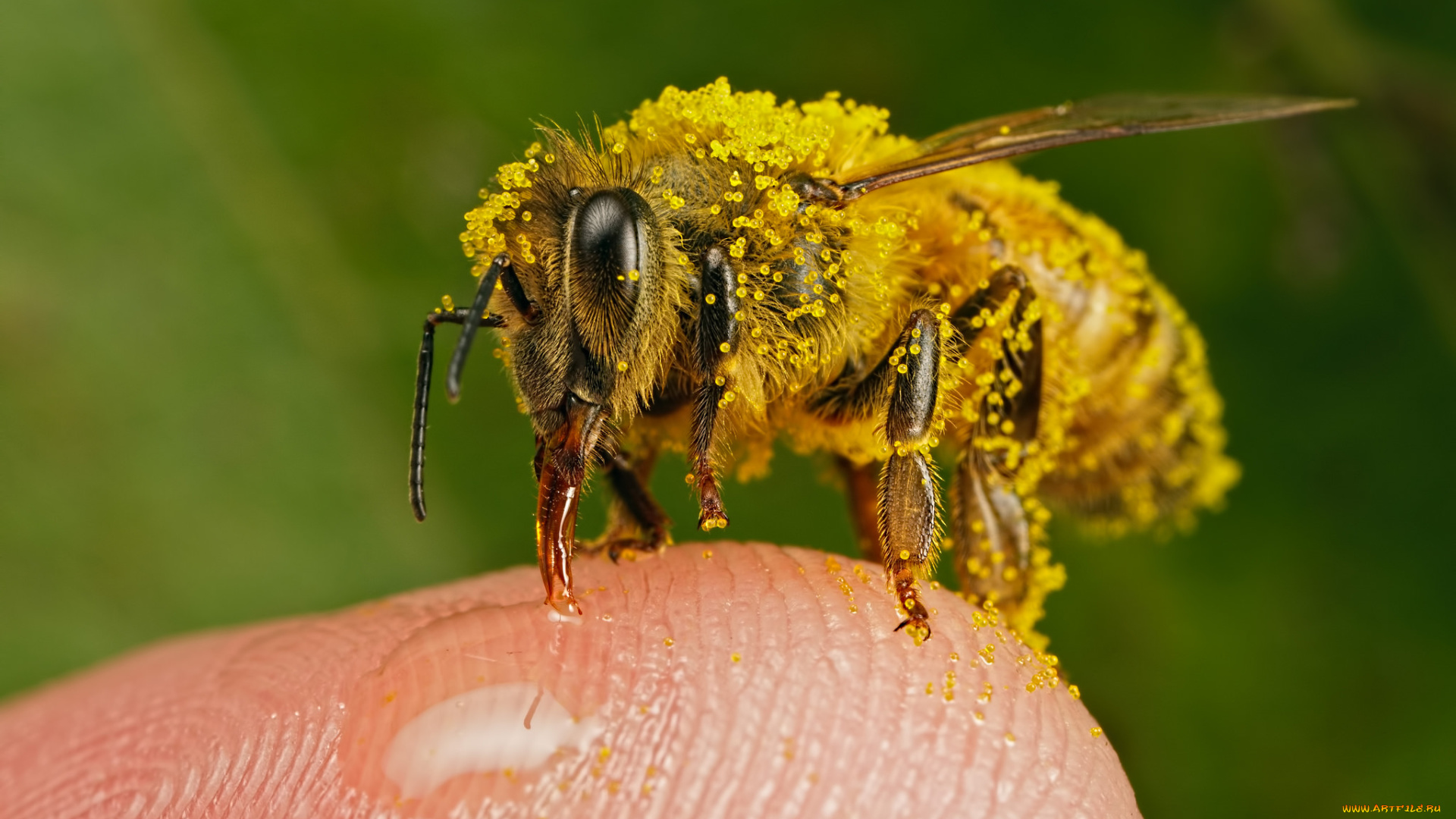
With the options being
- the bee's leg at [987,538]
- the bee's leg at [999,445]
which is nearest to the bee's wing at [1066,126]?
the bee's leg at [999,445]

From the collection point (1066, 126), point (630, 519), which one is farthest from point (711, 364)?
point (1066, 126)

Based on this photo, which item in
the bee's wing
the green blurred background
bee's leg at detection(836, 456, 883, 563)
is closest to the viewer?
the bee's wing

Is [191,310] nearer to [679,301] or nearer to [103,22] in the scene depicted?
[103,22]

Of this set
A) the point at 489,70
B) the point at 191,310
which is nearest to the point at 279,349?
the point at 191,310

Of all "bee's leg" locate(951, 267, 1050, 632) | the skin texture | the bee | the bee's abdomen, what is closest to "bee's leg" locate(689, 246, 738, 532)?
Result: the bee

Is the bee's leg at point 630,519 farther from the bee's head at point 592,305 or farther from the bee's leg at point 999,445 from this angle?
the bee's leg at point 999,445

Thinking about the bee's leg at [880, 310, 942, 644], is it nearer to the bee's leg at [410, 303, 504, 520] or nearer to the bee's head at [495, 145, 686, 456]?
the bee's head at [495, 145, 686, 456]
